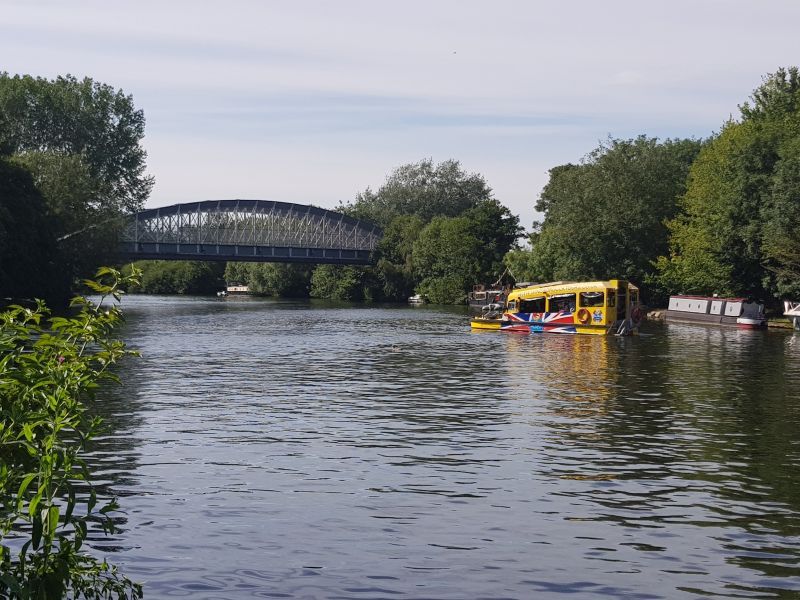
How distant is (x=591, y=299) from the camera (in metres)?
69.9

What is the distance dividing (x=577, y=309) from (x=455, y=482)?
50.3 metres

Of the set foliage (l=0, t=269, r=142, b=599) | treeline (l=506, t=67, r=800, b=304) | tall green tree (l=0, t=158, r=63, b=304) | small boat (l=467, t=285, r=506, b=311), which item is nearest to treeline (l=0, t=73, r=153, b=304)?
tall green tree (l=0, t=158, r=63, b=304)

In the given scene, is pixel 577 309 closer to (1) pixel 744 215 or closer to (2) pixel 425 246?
(1) pixel 744 215

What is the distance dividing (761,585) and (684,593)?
1.15m

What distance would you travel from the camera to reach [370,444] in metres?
25.9

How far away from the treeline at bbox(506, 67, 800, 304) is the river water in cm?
3924

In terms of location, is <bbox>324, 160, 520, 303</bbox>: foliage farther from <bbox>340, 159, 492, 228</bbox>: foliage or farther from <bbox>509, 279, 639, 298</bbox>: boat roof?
<bbox>509, 279, 639, 298</bbox>: boat roof

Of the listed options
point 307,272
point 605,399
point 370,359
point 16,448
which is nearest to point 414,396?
point 605,399

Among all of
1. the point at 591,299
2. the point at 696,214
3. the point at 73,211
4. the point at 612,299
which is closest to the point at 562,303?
the point at 591,299

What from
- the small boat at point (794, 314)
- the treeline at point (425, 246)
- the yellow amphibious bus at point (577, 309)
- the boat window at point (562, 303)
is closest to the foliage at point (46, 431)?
the yellow amphibious bus at point (577, 309)

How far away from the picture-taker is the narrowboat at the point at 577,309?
6938 cm

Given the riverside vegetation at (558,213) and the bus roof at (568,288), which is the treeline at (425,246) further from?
the bus roof at (568,288)

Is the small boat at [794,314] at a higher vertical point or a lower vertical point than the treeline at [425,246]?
lower

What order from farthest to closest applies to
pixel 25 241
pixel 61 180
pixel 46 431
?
1. pixel 61 180
2. pixel 25 241
3. pixel 46 431
